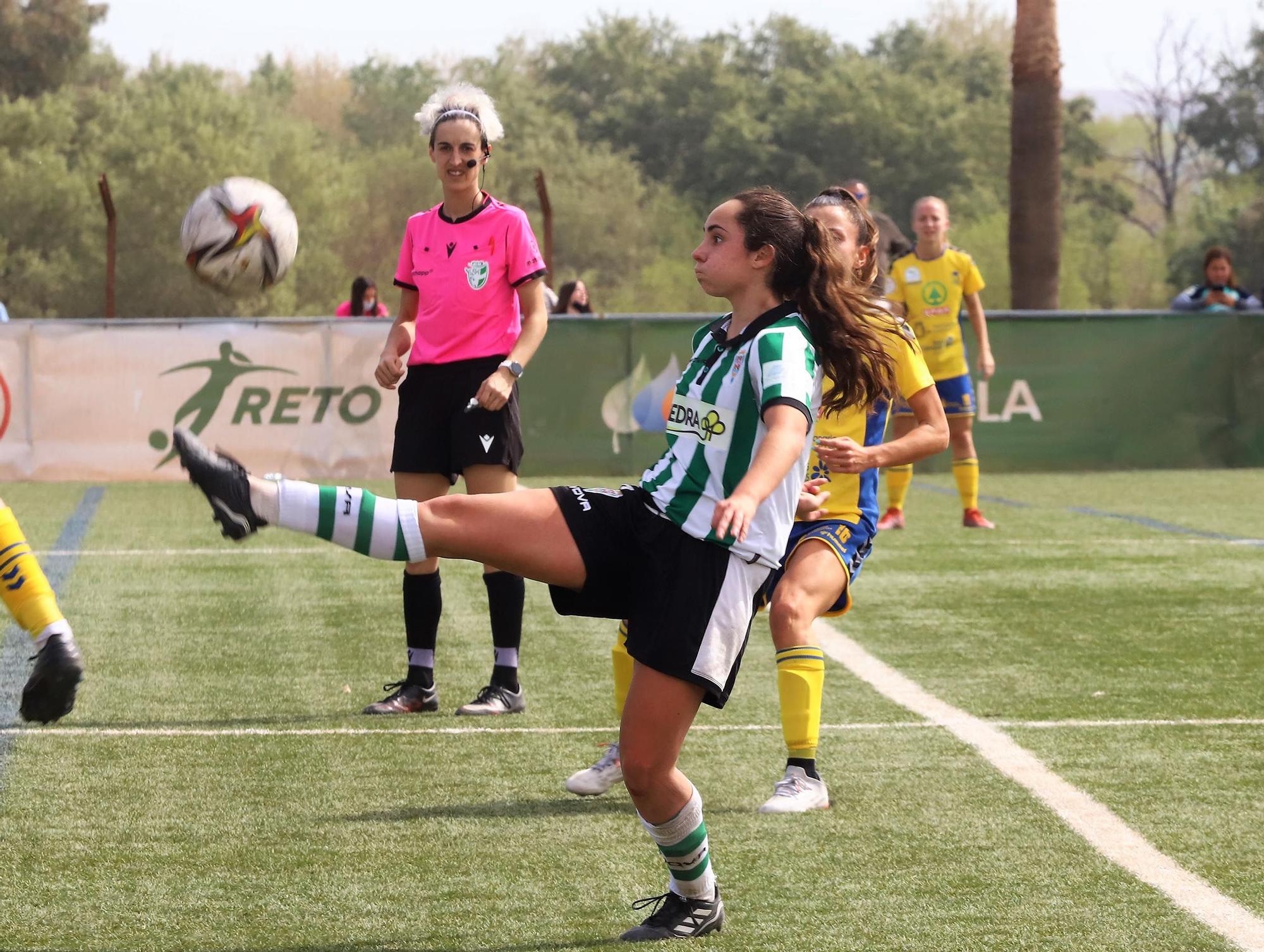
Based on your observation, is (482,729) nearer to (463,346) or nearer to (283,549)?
(463,346)

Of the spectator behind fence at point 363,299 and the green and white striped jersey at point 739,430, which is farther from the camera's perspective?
the spectator behind fence at point 363,299

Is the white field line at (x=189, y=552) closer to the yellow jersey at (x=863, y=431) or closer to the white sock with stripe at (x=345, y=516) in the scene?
the yellow jersey at (x=863, y=431)

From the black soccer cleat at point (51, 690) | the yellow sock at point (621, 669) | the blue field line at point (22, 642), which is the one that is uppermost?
the black soccer cleat at point (51, 690)

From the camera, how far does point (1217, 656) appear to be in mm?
7094

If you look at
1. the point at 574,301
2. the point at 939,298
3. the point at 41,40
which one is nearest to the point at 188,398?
the point at 574,301

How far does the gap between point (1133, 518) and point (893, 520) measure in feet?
6.35

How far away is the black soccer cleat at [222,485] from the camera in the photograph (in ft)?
10.6

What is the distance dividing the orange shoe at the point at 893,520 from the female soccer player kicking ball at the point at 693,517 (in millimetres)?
7955

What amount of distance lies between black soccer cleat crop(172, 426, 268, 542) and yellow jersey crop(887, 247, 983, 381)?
860 centimetres

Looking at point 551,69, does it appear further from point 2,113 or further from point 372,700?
point 372,700

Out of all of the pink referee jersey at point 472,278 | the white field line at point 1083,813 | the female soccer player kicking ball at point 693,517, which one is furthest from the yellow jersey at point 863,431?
the pink referee jersey at point 472,278

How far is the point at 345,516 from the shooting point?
3.39m

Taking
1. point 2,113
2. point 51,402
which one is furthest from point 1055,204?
Result: point 2,113

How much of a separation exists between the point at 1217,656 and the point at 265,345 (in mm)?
9874
